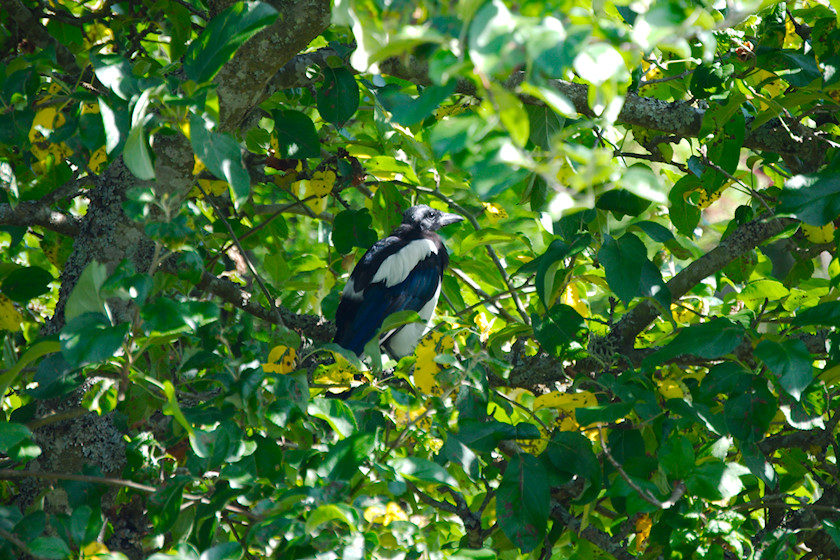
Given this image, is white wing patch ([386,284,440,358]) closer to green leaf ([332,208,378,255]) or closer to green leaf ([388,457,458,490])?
green leaf ([332,208,378,255])

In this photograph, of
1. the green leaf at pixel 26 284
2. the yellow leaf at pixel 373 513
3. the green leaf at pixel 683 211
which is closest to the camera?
the yellow leaf at pixel 373 513

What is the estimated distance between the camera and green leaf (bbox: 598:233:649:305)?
1.57 m

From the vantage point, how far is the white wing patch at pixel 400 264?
3.95 meters

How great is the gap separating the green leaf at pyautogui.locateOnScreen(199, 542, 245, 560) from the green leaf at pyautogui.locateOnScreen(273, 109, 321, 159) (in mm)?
1338

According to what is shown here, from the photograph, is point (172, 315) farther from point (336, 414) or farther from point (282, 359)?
point (282, 359)

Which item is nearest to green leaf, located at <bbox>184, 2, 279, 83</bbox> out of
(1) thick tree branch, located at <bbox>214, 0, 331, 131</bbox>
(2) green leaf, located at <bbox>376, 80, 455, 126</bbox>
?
(2) green leaf, located at <bbox>376, 80, 455, 126</bbox>

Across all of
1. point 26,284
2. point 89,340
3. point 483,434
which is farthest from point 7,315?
point 483,434

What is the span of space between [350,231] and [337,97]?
43cm

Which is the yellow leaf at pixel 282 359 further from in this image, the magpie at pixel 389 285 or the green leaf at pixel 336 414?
the magpie at pixel 389 285

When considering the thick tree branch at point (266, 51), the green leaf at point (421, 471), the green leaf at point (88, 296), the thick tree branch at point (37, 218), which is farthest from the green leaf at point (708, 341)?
the thick tree branch at point (37, 218)

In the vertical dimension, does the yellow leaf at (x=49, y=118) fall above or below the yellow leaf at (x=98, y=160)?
above

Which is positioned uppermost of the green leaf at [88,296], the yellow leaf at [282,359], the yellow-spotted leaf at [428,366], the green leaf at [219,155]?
the green leaf at [219,155]

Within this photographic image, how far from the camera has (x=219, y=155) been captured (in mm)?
1135

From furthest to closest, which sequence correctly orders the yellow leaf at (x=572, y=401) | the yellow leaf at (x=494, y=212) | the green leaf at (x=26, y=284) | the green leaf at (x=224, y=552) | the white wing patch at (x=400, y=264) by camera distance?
the white wing patch at (x=400, y=264) < the yellow leaf at (x=494, y=212) < the green leaf at (x=26, y=284) < the yellow leaf at (x=572, y=401) < the green leaf at (x=224, y=552)
